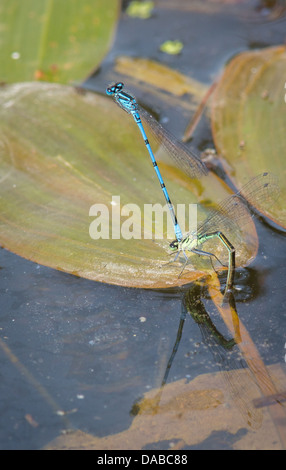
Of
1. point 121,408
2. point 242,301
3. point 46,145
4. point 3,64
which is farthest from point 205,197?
point 3,64

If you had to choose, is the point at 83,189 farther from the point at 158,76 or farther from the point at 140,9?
the point at 140,9

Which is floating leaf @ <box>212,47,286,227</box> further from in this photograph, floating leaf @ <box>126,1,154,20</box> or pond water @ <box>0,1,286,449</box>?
floating leaf @ <box>126,1,154,20</box>

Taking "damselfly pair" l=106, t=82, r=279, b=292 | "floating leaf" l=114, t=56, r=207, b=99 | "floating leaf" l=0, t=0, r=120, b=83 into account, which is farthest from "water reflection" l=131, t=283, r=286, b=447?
"floating leaf" l=0, t=0, r=120, b=83

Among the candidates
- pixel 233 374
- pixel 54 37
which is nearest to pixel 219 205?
pixel 233 374

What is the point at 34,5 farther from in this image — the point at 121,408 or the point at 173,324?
the point at 121,408

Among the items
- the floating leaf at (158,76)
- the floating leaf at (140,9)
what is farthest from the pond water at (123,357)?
the floating leaf at (140,9)
